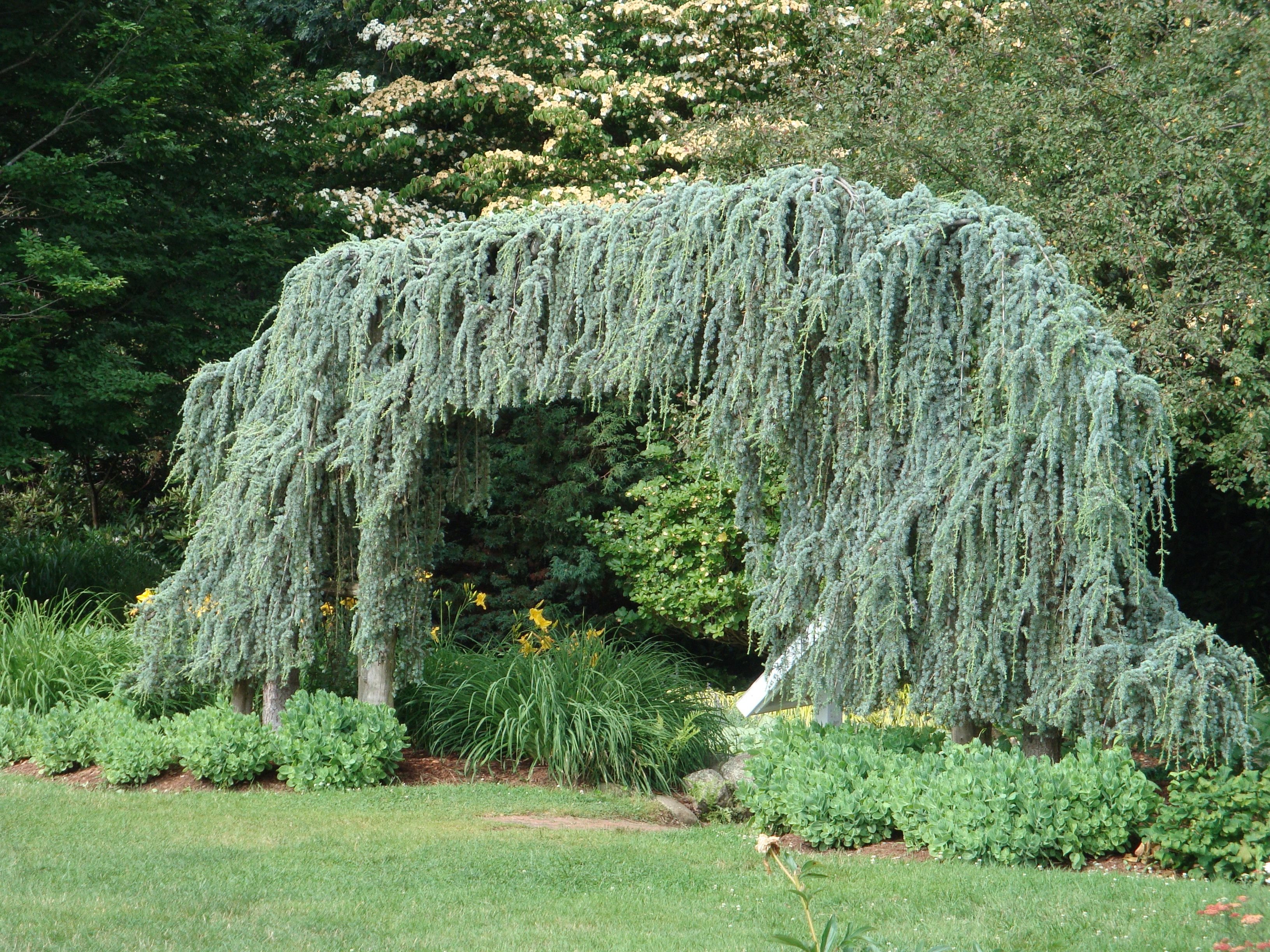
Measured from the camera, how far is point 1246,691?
5.43 m

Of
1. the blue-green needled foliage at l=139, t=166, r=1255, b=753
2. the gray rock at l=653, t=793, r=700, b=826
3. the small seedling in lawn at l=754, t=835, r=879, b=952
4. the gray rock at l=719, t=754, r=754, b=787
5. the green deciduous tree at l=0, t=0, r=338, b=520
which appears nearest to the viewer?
the small seedling in lawn at l=754, t=835, r=879, b=952

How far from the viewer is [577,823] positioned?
6.97 metres

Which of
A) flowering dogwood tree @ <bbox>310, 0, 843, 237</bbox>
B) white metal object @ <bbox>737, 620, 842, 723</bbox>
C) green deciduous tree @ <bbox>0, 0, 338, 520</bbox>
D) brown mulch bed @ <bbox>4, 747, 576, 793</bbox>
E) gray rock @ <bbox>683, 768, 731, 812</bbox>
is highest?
flowering dogwood tree @ <bbox>310, 0, 843, 237</bbox>

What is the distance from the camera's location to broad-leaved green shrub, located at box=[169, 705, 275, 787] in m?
7.57

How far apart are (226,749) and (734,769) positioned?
130 inches

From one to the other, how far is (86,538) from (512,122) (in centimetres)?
686

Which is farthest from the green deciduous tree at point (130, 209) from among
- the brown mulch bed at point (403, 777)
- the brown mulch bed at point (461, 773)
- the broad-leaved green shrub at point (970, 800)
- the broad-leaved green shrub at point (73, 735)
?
the broad-leaved green shrub at point (970, 800)

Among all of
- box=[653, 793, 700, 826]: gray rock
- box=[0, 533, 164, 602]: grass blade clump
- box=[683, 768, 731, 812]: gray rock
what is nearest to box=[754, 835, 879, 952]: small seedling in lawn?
box=[653, 793, 700, 826]: gray rock

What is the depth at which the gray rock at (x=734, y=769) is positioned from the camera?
307 inches

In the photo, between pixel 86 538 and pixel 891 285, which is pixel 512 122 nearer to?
pixel 86 538

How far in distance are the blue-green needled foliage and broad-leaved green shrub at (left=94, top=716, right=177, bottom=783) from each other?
0.66 m

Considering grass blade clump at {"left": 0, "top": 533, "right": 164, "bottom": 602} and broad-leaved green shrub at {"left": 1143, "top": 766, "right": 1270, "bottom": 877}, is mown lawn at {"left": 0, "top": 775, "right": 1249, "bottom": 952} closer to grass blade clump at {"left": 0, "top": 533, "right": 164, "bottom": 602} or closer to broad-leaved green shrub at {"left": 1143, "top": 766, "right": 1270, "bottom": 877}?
broad-leaved green shrub at {"left": 1143, "top": 766, "right": 1270, "bottom": 877}

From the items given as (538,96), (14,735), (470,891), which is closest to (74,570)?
(14,735)

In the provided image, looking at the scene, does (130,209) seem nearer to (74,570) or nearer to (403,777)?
(74,570)
